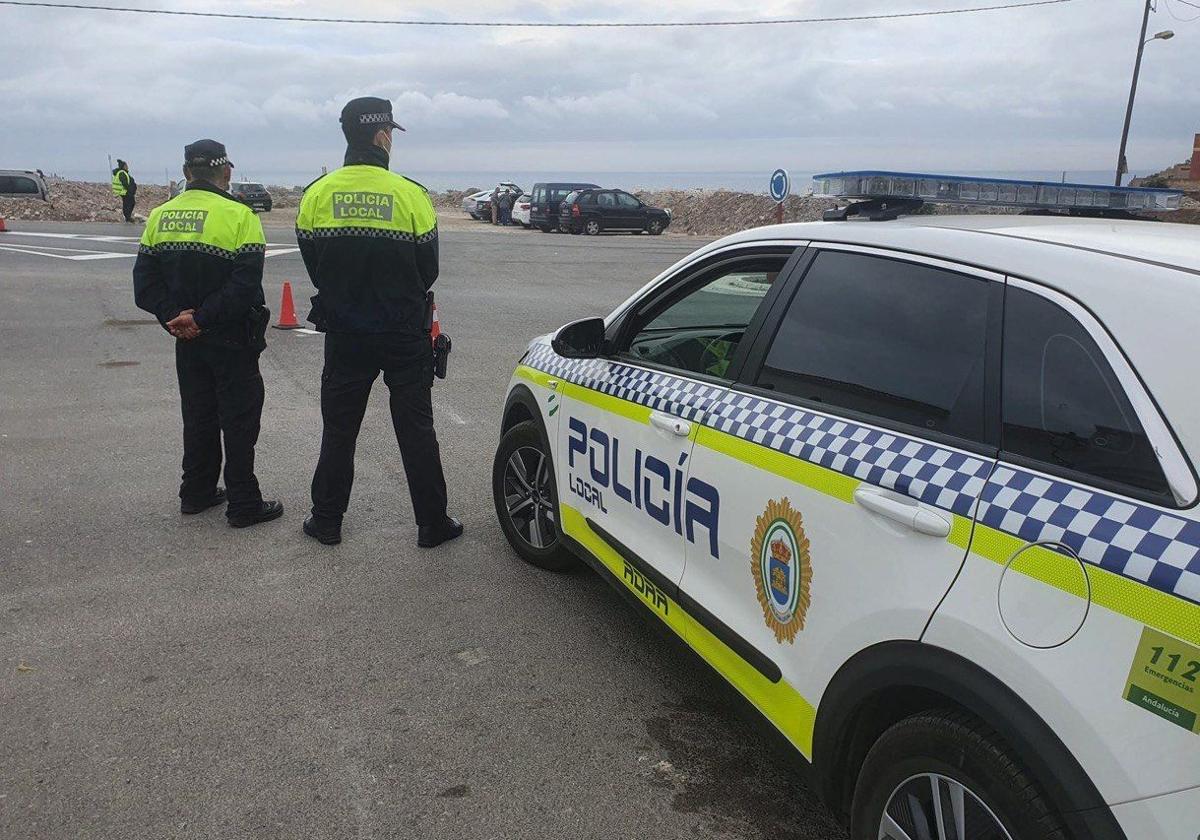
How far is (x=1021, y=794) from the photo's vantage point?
176cm

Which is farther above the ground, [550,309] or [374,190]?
[374,190]

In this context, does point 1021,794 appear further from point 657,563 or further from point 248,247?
point 248,247

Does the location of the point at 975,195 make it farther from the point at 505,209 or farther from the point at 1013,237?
the point at 505,209

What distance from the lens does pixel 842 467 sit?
2289mm

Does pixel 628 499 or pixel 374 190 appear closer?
pixel 628 499

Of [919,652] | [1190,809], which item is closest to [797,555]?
[919,652]

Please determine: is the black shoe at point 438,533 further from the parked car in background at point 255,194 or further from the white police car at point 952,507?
the parked car in background at point 255,194

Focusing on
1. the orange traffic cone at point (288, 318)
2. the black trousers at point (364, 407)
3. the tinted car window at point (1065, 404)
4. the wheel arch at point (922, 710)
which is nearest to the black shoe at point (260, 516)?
the black trousers at point (364, 407)

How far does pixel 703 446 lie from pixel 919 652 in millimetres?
1023

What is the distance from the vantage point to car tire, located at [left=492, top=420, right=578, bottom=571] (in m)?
4.27

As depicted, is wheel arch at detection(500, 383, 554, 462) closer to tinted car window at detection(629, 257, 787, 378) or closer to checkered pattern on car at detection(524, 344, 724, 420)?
checkered pattern on car at detection(524, 344, 724, 420)

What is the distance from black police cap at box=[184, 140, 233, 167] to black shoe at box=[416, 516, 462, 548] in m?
2.18

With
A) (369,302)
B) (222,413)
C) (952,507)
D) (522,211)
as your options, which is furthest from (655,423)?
(522,211)

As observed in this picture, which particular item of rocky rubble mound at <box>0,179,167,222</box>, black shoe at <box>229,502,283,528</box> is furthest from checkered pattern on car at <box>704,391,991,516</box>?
rocky rubble mound at <box>0,179,167,222</box>
